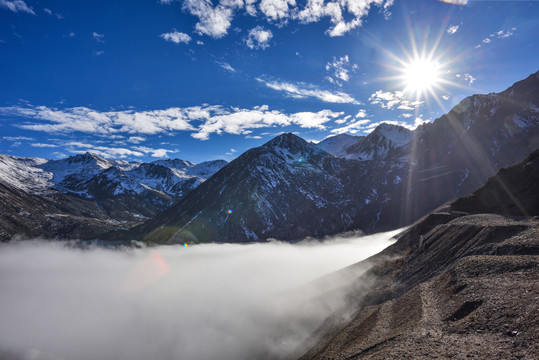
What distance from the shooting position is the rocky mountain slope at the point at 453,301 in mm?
26359

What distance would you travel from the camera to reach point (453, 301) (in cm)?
3812

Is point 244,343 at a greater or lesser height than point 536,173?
lesser

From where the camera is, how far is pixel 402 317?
43344mm

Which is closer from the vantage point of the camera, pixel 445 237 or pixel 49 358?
pixel 445 237

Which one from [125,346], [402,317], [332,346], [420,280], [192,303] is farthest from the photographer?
[192,303]

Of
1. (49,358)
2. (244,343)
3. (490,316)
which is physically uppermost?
(490,316)

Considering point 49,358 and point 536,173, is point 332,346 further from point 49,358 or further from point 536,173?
point 49,358

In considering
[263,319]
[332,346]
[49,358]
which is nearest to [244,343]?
[263,319]

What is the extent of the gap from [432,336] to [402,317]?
12.6m

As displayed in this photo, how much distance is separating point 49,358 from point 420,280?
248 m

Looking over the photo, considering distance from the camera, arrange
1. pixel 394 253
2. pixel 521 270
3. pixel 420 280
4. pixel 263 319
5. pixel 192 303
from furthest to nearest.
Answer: pixel 192 303 → pixel 263 319 → pixel 394 253 → pixel 420 280 → pixel 521 270

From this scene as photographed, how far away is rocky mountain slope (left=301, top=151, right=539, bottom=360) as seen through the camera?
2636cm

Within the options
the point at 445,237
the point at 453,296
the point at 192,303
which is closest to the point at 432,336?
the point at 453,296

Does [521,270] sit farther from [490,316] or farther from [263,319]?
[263,319]
